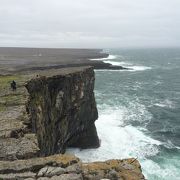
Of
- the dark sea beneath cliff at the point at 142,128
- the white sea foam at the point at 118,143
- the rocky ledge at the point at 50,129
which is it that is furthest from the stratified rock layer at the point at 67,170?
the white sea foam at the point at 118,143

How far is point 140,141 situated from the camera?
36531mm

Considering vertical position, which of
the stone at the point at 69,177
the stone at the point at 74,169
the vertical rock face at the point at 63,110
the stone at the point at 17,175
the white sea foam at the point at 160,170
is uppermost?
the stone at the point at 74,169

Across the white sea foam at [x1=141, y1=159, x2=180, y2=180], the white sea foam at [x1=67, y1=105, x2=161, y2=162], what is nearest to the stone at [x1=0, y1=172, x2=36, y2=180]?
the white sea foam at [x1=141, y1=159, x2=180, y2=180]

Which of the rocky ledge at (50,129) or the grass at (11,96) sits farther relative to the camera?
the grass at (11,96)

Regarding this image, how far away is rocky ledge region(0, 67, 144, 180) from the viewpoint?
9.56 metres

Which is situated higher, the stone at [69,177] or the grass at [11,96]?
the grass at [11,96]

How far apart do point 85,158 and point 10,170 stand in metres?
23.1

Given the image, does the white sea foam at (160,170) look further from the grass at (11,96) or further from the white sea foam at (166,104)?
the white sea foam at (166,104)

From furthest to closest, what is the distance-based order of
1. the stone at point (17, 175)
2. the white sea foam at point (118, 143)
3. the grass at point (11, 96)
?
the white sea foam at point (118, 143) → the grass at point (11, 96) → the stone at point (17, 175)

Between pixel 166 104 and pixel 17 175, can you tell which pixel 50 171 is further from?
pixel 166 104

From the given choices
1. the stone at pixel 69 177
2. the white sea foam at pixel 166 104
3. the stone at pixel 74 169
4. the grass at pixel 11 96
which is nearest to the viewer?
the stone at pixel 69 177

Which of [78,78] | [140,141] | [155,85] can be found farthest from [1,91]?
[155,85]

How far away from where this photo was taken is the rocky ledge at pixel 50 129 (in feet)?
31.4

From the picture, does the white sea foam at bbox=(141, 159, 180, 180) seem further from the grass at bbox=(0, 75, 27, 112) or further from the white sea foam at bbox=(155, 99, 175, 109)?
the white sea foam at bbox=(155, 99, 175, 109)
